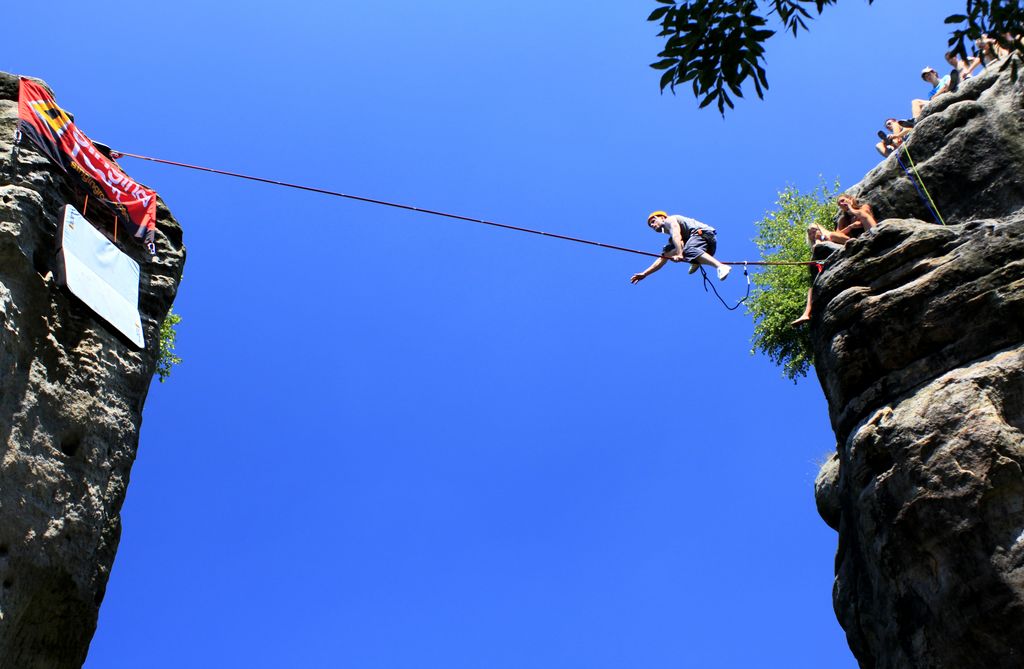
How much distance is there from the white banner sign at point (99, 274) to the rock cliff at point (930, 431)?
9876mm

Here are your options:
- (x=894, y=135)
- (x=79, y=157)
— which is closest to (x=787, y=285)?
(x=894, y=135)

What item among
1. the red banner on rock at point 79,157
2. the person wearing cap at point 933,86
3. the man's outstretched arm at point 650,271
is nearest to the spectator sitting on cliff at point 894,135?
the person wearing cap at point 933,86

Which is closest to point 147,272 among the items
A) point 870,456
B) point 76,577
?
point 76,577

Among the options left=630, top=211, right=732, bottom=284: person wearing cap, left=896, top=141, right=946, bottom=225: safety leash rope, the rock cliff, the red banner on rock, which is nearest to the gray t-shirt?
left=630, top=211, right=732, bottom=284: person wearing cap

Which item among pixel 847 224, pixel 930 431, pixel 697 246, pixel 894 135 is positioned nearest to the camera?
pixel 930 431

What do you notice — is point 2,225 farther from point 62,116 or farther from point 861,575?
point 861,575

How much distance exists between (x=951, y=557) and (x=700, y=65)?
29.4ft

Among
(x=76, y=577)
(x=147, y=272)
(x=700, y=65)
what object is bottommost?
(x=76, y=577)

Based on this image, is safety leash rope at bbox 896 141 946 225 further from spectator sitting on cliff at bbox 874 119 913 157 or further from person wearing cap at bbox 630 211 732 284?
person wearing cap at bbox 630 211 732 284

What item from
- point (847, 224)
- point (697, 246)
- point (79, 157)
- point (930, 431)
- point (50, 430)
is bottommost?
point (50, 430)

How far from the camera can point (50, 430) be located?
11.6 metres

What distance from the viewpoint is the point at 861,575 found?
16.4 meters

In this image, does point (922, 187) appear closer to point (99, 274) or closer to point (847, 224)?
point (847, 224)

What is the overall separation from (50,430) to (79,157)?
380cm
